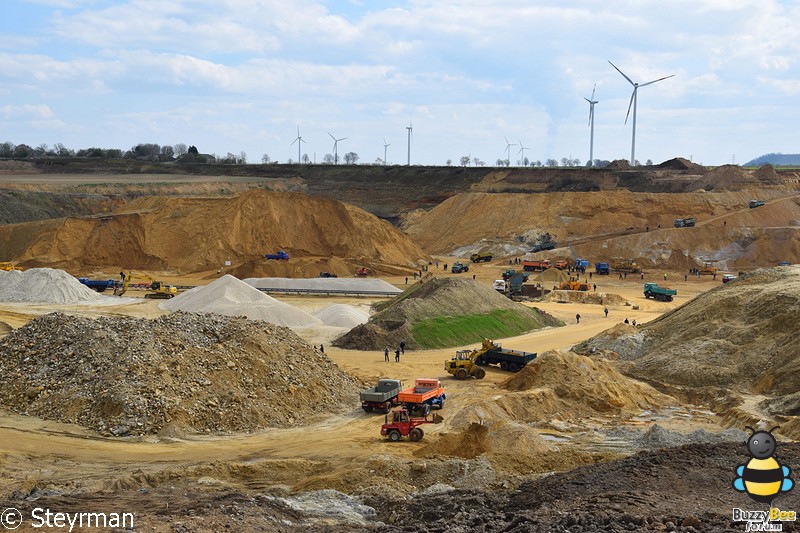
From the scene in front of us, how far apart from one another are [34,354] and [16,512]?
44.3 feet

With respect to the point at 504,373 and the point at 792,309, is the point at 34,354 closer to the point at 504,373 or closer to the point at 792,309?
the point at 504,373

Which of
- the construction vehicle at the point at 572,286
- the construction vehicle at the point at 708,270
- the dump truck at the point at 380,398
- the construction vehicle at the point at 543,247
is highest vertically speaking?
the construction vehicle at the point at 543,247

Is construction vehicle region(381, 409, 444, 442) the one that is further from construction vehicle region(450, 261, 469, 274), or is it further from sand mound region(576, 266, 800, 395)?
construction vehicle region(450, 261, 469, 274)

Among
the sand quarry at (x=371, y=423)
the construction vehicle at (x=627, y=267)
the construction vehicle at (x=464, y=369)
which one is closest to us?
the sand quarry at (x=371, y=423)

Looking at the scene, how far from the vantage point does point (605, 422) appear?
29.8 m

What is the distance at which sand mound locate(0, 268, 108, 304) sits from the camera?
2130 inches

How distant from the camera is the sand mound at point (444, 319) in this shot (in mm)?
43344

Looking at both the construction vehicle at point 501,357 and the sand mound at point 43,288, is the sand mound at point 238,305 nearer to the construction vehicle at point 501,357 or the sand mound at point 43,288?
the sand mound at point 43,288

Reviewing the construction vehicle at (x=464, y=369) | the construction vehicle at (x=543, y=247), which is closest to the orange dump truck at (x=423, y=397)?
the construction vehicle at (x=464, y=369)

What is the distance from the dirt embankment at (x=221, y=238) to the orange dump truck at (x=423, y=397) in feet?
133

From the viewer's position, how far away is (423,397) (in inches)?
1168

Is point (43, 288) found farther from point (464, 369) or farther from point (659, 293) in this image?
point (659, 293)

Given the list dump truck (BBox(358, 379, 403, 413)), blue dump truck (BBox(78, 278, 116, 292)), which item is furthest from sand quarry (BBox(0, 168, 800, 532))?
blue dump truck (BBox(78, 278, 116, 292))

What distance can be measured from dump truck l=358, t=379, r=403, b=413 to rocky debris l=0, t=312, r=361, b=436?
117 centimetres
